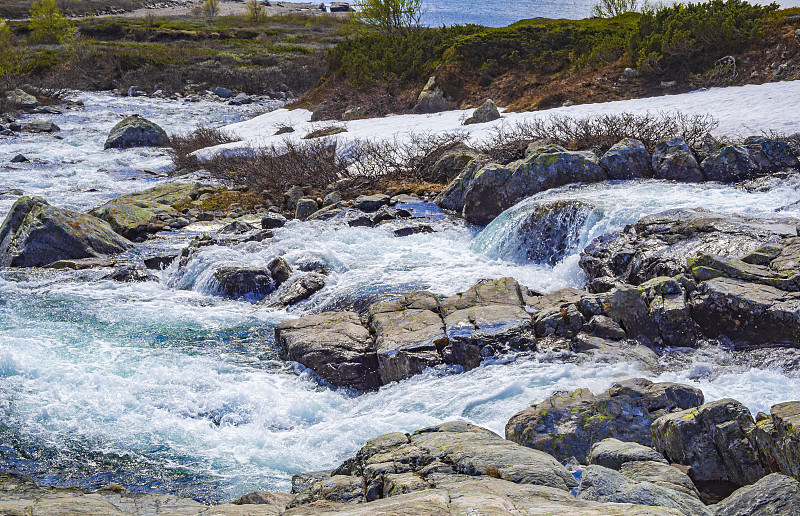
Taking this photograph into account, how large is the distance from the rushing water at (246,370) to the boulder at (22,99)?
74.2 ft

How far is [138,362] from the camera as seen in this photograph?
9.21 meters

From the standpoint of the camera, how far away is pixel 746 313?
809 centimetres

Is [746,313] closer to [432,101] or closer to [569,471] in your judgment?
[569,471]

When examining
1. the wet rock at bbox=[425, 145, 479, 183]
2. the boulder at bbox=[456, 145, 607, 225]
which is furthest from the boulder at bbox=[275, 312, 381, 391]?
the wet rock at bbox=[425, 145, 479, 183]

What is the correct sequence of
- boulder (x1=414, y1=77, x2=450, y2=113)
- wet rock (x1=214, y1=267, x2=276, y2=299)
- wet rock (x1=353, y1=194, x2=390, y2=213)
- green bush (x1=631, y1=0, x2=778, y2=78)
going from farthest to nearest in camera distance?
boulder (x1=414, y1=77, x2=450, y2=113) → green bush (x1=631, y1=0, x2=778, y2=78) → wet rock (x1=353, y1=194, x2=390, y2=213) → wet rock (x1=214, y1=267, x2=276, y2=299)

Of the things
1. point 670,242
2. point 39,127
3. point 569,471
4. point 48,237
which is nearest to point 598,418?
point 569,471

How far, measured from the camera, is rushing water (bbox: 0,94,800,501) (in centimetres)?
709

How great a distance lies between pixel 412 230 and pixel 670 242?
5.59 meters

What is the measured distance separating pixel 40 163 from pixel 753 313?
837 inches

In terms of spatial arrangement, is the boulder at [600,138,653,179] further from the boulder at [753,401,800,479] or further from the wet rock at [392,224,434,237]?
the boulder at [753,401,800,479]

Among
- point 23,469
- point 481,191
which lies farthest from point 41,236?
point 481,191

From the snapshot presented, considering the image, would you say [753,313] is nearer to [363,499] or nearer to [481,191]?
[363,499]

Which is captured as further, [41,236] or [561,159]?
[561,159]

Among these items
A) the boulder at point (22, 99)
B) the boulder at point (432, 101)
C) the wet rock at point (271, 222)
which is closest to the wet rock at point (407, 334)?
the wet rock at point (271, 222)
